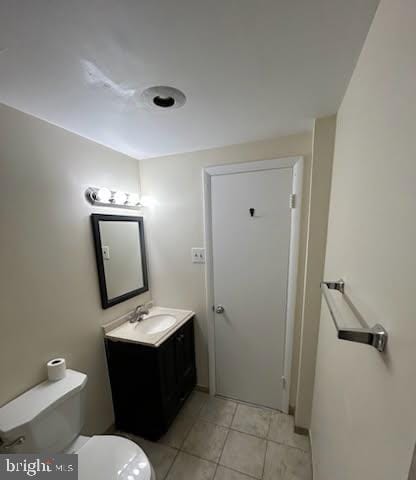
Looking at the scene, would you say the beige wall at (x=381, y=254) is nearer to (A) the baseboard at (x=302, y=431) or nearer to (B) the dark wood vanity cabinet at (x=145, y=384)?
(A) the baseboard at (x=302, y=431)

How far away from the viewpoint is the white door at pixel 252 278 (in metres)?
1.55

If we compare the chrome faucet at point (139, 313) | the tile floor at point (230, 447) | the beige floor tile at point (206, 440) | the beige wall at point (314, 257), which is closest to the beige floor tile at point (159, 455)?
the tile floor at point (230, 447)

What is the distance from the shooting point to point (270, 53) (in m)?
0.76

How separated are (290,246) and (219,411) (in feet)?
5.15

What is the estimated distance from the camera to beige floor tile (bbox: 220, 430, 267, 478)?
133cm

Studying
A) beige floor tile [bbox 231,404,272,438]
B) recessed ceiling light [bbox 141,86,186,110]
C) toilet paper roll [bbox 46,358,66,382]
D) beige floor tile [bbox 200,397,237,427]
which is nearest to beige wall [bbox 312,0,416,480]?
recessed ceiling light [bbox 141,86,186,110]

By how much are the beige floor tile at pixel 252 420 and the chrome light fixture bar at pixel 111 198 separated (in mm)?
2021

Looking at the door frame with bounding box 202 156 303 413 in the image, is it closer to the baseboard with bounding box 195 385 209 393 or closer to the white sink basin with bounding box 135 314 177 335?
the baseboard with bounding box 195 385 209 393

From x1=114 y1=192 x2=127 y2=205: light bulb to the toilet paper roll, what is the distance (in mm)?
1109

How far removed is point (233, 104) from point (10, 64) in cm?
95

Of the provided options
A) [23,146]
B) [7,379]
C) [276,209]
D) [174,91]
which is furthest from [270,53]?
[7,379]

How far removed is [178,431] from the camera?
1.59m

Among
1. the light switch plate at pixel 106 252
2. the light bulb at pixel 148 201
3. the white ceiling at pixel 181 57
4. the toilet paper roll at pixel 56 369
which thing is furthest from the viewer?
the light bulb at pixel 148 201

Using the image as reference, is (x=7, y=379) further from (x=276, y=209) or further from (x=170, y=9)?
(x=276, y=209)
